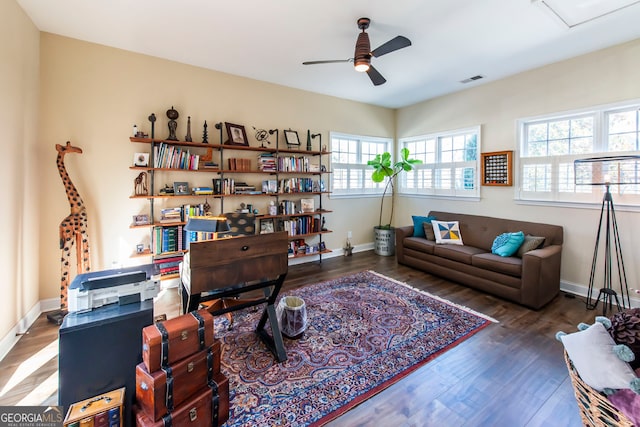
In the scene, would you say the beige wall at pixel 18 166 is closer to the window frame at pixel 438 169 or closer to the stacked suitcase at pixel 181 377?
the stacked suitcase at pixel 181 377

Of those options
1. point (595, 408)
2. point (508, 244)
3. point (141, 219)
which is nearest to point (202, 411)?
point (595, 408)

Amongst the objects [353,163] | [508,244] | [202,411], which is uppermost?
[353,163]

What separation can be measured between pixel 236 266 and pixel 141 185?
7.68 feet

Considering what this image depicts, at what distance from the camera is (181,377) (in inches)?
56.1

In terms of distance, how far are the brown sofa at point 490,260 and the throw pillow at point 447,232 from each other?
10cm

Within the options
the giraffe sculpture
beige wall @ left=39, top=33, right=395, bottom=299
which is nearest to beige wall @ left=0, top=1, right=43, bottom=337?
beige wall @ left=39, top=33, right=395, bottom=299

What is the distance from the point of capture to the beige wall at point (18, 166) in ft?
7.55

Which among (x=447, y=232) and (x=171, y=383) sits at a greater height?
(x=447, y=232)

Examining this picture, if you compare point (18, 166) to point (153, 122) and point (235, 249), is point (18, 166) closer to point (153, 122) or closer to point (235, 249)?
point (153, 122)

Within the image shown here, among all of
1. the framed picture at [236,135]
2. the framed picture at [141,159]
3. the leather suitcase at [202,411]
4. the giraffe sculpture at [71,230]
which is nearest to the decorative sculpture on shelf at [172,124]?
the framed picture at [141,159]

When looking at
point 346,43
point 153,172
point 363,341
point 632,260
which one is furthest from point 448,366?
point 153,172

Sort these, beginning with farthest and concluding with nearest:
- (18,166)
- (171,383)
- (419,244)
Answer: (419,244) → (18,166) → (171,383)

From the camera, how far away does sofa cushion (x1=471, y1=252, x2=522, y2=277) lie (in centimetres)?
316

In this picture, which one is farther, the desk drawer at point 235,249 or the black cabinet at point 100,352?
the desk drawer at point 235,249
